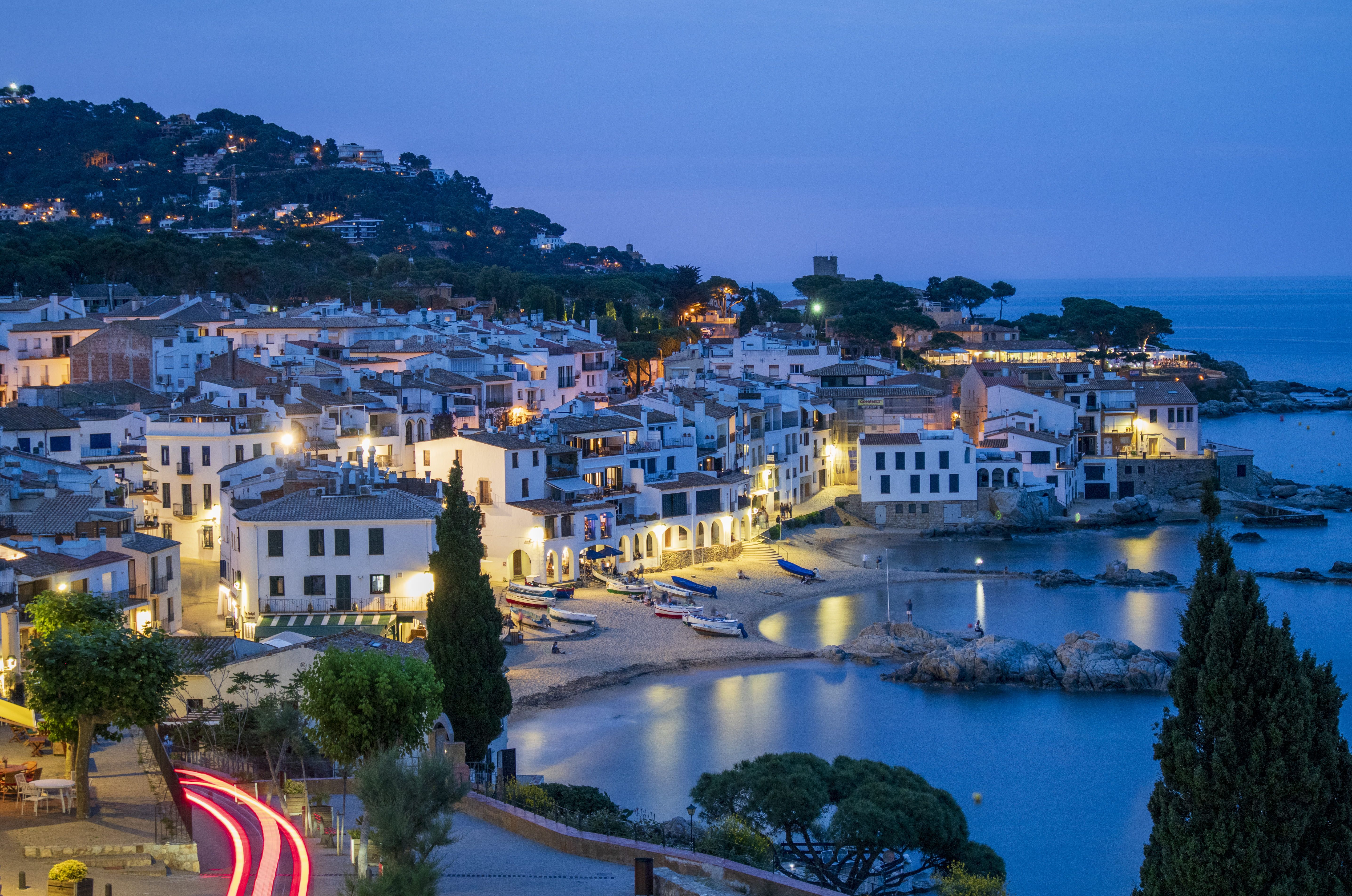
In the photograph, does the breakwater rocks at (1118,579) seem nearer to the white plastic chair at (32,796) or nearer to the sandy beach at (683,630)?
the sandy beach at (683,630)

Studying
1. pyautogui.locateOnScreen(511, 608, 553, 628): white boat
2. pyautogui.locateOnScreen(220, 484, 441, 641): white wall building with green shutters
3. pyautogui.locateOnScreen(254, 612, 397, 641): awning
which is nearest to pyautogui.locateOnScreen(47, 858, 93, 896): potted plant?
pyautogui.locateOnScreen(254, 612, 397, 641): awning

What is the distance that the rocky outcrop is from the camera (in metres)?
37.1

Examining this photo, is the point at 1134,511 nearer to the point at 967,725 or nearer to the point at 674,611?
the point at 674,611

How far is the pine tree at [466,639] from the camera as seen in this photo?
1841 cm

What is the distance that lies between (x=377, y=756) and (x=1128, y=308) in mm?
78875

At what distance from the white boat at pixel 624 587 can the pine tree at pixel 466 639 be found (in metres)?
12.5

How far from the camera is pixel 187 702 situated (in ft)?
62.7

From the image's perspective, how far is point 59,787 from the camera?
528 inches

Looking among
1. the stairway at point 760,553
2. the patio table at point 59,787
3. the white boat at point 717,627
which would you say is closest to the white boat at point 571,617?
the white boat at point 717,627

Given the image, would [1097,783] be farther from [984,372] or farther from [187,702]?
[984,372]

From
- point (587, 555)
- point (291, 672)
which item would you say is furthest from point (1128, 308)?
point (291, 672)

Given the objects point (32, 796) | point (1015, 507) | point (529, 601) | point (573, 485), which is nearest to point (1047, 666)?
point (529, 601)

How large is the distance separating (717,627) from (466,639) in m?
12.2

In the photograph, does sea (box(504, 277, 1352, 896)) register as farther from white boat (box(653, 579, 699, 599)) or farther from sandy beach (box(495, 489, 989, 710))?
white boat (box(653, 579, 699, 599))
